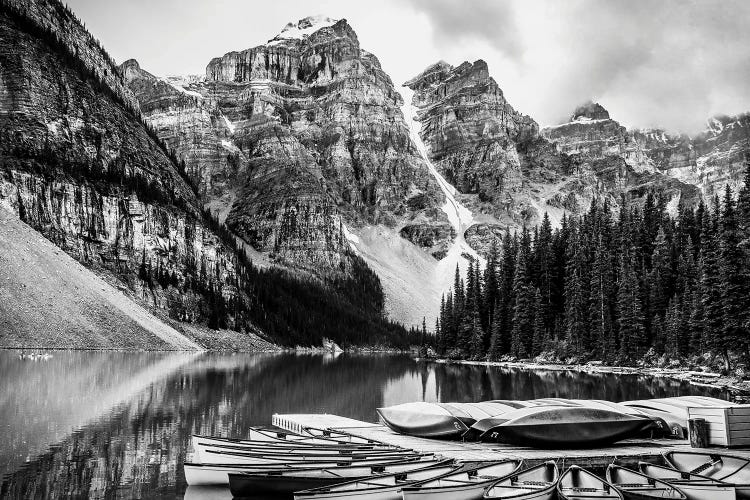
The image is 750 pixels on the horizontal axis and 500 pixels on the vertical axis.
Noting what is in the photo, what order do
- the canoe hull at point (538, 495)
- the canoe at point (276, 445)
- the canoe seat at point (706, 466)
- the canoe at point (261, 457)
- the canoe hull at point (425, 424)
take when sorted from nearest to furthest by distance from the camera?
the canoe hull at point (538, 495), the canoe at point (261, 457), the canoe seat at point (706, 466), the canoe at point (276, 445), the canoe hull at point (425, 424)

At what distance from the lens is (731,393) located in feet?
145

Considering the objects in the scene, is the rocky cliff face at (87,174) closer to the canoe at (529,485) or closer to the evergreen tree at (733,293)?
the evergreen tree at (733,293)

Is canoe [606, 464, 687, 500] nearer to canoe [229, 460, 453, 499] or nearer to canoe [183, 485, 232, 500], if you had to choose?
canoe [229, 460, 453, 499]

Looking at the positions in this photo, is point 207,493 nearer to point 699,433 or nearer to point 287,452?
point 287,452

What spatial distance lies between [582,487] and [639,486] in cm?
162

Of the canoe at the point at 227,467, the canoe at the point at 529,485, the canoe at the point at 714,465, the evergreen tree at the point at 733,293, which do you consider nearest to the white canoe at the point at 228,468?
the canoe at the point at 227,467

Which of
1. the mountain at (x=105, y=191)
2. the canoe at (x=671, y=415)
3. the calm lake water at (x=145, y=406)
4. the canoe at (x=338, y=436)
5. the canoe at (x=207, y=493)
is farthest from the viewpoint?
the mountain at (x=105, y=191)

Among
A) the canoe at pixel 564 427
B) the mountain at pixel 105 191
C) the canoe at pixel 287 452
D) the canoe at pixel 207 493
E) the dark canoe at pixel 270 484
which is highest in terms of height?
the mountain at pixel 105 191

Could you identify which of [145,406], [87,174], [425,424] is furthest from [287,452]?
[87,174]

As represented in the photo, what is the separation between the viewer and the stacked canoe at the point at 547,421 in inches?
840

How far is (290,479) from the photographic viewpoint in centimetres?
1692

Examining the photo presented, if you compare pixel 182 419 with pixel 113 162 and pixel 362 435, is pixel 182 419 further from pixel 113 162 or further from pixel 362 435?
pixel 113 162

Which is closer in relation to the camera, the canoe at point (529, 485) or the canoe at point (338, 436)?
the canoe at point (529, 485)

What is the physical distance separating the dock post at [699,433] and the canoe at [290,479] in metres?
9.84
